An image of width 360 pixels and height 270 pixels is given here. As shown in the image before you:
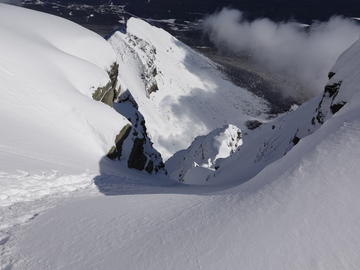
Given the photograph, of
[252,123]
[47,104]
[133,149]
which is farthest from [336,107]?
[252,123]

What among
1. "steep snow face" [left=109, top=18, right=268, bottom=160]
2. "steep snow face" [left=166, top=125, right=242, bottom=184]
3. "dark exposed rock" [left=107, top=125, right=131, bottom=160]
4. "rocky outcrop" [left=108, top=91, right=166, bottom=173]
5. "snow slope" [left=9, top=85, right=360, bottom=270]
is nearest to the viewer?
"snow slope" [left=9, top=85, right=360, bottom=270]

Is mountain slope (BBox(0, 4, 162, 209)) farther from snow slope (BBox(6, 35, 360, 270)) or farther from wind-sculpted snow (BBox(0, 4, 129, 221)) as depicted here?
snow slope (BBox(6, 35, 360, 270))

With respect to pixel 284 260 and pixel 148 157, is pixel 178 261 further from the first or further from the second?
pixel 148 157

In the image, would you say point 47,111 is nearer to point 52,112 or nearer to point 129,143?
point 52,112

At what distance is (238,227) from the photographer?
9.73m

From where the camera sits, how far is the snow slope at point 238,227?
8758 mm

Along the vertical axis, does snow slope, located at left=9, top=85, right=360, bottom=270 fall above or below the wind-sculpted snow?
above

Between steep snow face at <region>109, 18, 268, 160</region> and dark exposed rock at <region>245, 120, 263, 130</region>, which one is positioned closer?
steep snow face at <region>109, 18, 268, 160</region>

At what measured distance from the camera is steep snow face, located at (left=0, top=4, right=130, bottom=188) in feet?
64.6

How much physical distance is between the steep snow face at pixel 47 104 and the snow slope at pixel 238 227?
4775 millimetres

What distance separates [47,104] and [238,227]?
2100cm

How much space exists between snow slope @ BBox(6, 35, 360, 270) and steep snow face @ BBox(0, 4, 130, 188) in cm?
478

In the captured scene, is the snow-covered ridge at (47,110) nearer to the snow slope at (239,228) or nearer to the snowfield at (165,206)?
the snowfield at (165,206)

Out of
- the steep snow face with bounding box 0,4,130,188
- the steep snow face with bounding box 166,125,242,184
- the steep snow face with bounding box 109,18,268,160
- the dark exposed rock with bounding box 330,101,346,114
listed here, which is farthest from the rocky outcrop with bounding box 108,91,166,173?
the steep snow face with bounding box 109,18,268,160
